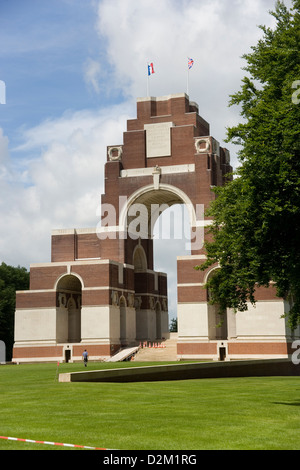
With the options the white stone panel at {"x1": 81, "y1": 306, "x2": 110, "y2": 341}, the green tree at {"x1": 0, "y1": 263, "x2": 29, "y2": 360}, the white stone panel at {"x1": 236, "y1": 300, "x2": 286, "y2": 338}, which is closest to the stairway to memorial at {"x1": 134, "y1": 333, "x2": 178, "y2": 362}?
the white stone panel at {"x1": 81, "y1": 306, "x2": 110, "y2": 341}

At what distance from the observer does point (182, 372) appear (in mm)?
34250

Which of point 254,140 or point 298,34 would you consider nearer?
point 254,140

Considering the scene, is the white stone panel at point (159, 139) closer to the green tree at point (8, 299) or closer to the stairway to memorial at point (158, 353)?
the stairway to memorial at point (158, 353)

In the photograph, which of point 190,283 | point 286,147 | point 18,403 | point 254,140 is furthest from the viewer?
point 190,283

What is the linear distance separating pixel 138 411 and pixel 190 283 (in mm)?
40183

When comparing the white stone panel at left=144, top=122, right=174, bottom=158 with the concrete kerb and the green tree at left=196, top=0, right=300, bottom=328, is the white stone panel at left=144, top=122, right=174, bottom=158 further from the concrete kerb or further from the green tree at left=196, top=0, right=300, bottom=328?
the green tree at left=196, top=0, right=300, bottom=328

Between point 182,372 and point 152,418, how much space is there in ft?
64.0

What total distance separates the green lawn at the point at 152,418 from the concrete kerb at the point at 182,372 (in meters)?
5.01

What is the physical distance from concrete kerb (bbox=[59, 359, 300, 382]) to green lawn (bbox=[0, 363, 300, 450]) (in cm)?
501

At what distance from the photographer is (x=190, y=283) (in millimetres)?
56562

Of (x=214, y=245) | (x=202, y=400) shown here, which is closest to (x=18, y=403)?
(x=202, y=400)

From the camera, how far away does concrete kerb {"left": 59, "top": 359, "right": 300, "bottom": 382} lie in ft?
A: 94.8
